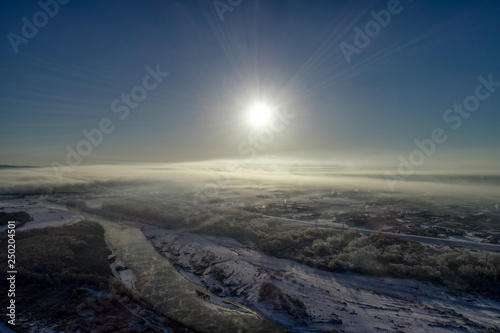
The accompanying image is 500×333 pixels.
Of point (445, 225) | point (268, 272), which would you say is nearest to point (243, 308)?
point (268, 272)

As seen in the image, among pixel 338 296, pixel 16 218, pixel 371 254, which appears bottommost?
pixel 338 296

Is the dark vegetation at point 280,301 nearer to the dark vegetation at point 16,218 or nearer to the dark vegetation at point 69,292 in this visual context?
the dark vegetation at point 69,292

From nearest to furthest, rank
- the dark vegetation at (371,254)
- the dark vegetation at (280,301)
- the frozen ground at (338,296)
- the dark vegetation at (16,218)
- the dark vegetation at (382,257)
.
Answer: the frozen ground at (338,296), the dark vegetation at (280,301), the dark vegetation at (382,257), the dark vegetation at (371,254), the dark vegetation at (16,218)

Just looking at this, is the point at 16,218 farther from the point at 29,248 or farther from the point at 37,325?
the point at 37,325

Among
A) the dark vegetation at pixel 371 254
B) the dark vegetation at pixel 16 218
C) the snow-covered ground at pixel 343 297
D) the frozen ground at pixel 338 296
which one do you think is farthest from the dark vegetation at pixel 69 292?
the dark vegetation at pixel 371 254

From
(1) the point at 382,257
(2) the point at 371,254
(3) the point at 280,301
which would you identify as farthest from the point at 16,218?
(1) the point at 382,257

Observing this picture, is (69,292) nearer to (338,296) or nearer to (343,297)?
(338,296)
